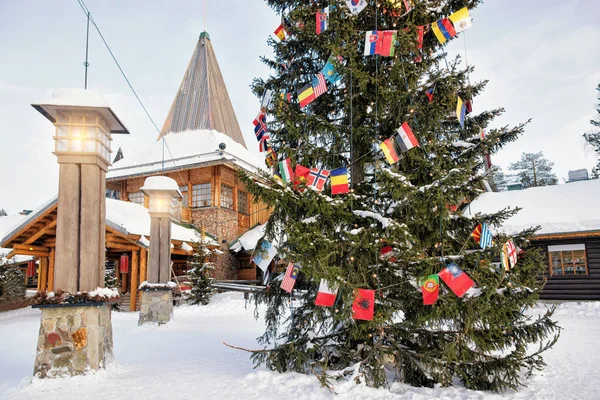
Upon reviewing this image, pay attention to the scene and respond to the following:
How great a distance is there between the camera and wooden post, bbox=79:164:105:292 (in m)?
5.33

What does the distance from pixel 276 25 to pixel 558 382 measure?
21.6 feet

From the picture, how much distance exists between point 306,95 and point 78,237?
3.51 meters

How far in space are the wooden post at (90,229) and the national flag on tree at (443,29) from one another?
4.81 m

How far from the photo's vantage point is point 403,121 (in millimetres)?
5332

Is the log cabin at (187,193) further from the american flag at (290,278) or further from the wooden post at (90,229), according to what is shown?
the american flag at (290,278)

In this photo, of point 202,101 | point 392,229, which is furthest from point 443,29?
point 202,101

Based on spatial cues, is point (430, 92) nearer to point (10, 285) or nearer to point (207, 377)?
point (207, 377)

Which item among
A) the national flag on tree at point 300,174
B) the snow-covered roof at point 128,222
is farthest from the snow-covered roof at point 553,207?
the snow-covered roof at point 128,222

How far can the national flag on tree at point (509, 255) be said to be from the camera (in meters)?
4.72

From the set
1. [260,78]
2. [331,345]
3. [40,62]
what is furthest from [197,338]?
[40,62]

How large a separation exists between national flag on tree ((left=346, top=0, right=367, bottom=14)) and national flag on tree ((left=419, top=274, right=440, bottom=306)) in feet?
11.3

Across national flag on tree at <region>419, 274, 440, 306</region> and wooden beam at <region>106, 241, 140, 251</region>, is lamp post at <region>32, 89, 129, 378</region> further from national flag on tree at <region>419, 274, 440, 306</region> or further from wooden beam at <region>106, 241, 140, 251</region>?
wooden beam at <region>106, 241, 140, 251</region>

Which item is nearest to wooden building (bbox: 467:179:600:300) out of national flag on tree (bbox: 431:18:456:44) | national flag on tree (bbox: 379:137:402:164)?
national flag on tree (bbox: 431:18:456:44)

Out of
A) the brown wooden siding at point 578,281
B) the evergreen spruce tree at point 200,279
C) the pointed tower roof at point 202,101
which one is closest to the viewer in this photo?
the brown wooden siding at point 578,281
